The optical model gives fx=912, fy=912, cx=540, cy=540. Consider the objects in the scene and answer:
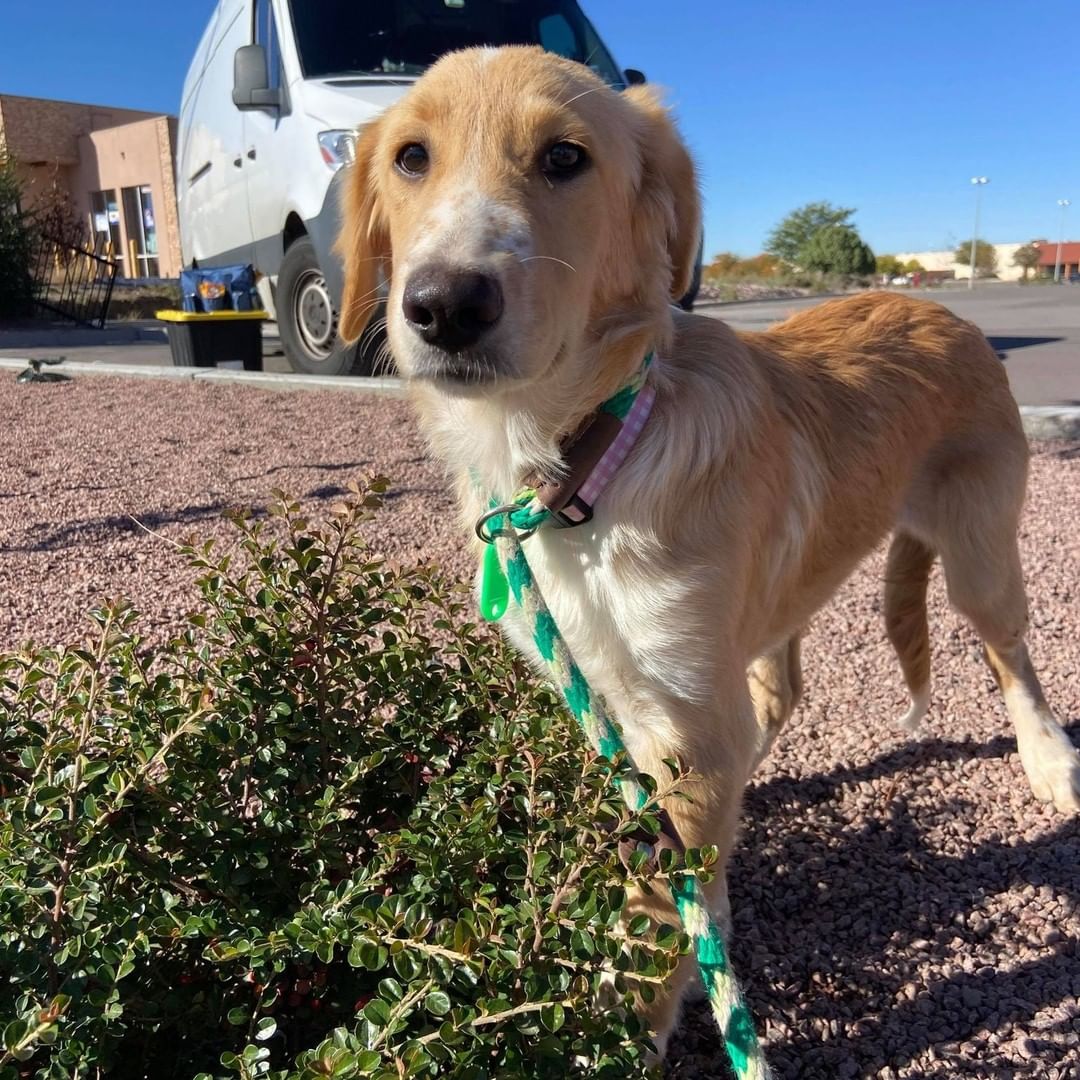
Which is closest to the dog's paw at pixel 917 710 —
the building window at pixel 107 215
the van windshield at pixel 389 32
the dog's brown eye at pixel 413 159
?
the dog's brown eye at pixel 413 159

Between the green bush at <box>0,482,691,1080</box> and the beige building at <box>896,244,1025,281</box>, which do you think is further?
the beige building at <box>896,244,1025,281</box>

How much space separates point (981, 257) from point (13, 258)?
76204mm

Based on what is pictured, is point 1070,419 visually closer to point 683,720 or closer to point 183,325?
point 683,720

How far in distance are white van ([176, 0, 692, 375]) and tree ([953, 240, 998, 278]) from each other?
74.1 meters

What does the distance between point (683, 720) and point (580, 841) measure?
21.9 inches

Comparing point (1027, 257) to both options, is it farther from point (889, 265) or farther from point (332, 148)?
point (332, 148)

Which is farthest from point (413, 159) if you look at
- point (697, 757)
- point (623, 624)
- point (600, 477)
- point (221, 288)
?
point (221, 288)

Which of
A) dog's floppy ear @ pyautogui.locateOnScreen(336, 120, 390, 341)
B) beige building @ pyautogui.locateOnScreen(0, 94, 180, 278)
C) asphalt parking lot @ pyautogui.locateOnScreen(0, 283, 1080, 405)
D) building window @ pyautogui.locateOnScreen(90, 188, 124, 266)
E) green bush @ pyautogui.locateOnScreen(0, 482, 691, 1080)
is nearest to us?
green bush @ pyautogui.locateOnScreen(0, 482, 691, 1080)

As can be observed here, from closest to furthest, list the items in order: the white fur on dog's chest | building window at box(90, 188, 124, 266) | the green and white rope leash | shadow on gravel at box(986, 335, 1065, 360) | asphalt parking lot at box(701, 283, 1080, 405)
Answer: the green and white rope leash < the white fur on dog's chest < asphalt parking lot at box(701, 283, 1080, 405) < shadow on gravel at box(986, 335, 1065, 360) < building window at box(90, 188, 124, 266)

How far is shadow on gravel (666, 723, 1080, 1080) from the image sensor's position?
1.77 m

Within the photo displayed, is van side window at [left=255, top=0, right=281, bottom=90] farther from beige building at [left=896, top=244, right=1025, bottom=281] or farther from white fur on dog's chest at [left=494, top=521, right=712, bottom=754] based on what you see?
beige building at [left=896, top=244, right=1025, bottom=281]

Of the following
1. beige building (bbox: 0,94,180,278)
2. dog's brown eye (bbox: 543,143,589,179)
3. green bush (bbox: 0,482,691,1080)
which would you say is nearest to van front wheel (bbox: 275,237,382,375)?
dog's brown eye (bbox: 543,143,589,179)

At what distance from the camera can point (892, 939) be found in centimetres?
204

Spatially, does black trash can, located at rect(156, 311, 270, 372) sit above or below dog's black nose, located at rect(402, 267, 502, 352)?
above
